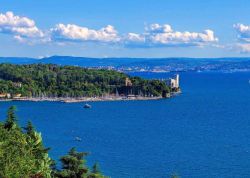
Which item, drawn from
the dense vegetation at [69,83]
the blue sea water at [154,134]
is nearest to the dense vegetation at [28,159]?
the blue sea water at [154,134]

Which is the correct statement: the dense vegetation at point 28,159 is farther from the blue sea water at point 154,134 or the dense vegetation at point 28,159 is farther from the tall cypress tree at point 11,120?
the blue sea water at point 154,134

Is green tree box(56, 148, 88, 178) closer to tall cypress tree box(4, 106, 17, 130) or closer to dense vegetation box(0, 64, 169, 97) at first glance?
tall cypress tree box(4, 106, 17, 130)

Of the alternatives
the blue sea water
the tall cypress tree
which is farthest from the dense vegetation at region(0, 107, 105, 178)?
the blue sea water

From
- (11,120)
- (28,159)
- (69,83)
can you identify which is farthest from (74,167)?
(69,83)

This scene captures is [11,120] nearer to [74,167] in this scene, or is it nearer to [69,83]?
[74,167]

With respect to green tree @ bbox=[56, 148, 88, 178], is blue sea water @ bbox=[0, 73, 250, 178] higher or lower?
lower

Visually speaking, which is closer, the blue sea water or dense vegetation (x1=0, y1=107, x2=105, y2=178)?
dense vegetation (x1=0, y1=107, x2=105, y2=178)

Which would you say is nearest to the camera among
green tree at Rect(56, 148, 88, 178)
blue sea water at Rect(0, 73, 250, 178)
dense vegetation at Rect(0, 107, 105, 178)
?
dense vegetation at Rect(0, 107, 105, 178)

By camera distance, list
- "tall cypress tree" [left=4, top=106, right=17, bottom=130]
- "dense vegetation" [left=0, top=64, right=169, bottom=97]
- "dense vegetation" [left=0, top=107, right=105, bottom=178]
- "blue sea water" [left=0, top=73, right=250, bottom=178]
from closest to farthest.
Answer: "dense vegetation" [left=0, top=107, right=105, bottom=178]
"tall cypress tree" [left=4, top=106, right=17, bottom=130]
"blue sea water" [left=0, top=73, right=250, bottom=178]
"dense vegetation" [left=0, top=64, right=169, bottom=97]
